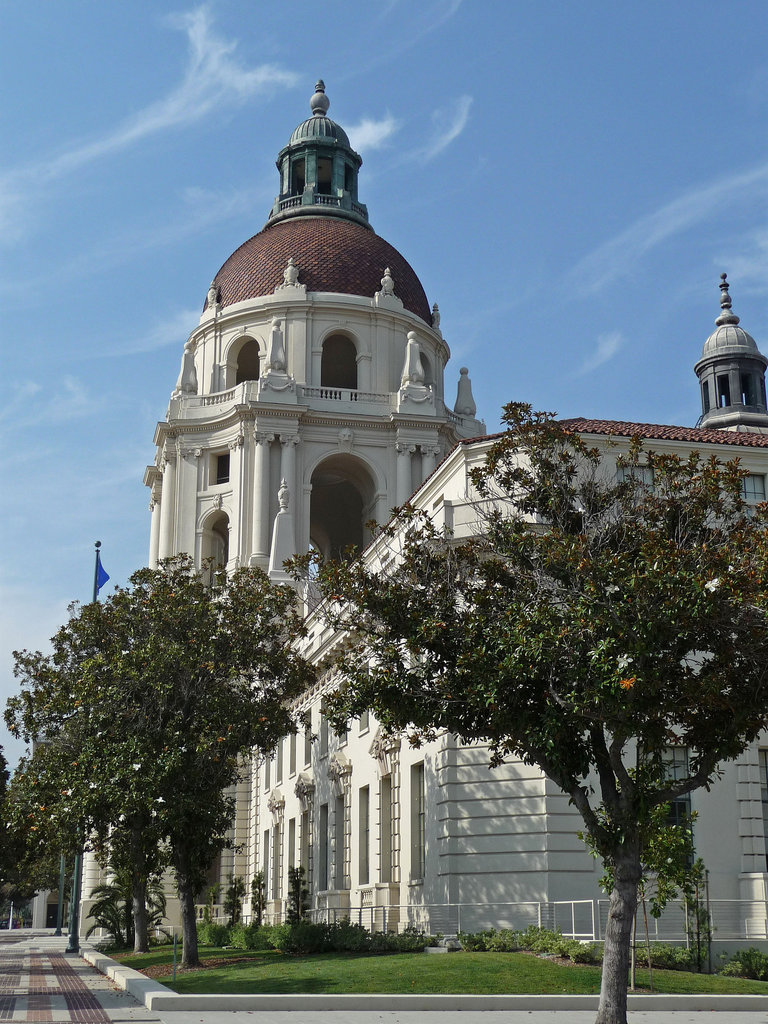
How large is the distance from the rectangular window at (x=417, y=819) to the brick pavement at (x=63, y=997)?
27.2ft

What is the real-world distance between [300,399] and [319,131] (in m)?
22.5

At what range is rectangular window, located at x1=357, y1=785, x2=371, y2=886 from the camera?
3689cm

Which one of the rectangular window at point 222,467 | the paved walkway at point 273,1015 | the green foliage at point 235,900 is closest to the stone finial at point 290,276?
the rectangular window at point 222,467

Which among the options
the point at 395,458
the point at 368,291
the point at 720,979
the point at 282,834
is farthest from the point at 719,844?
the point at 368,291

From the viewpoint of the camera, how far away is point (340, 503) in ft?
248

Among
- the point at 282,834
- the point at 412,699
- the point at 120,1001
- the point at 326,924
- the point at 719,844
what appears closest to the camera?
the point at 412,699

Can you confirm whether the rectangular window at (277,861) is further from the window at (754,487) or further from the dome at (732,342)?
the dome at (732,342)

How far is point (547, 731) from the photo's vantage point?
58.9 feet

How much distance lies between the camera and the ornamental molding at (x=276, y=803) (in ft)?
161

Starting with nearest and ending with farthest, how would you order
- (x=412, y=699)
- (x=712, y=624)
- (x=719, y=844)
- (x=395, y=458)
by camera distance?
(x=712, y=624) < (x=412, y=699) < (x=719, y=844) < (x=395, y=458)

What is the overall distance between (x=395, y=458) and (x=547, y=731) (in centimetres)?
4903

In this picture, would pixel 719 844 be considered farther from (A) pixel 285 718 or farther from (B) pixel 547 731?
(B) pixel 547 731

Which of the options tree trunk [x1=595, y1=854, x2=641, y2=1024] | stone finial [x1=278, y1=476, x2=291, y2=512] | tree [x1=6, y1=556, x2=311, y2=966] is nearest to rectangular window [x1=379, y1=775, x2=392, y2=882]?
tree [x1=6, y1=556, x2=311, y2=966]

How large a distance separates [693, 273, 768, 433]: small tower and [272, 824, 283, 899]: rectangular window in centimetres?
3308
